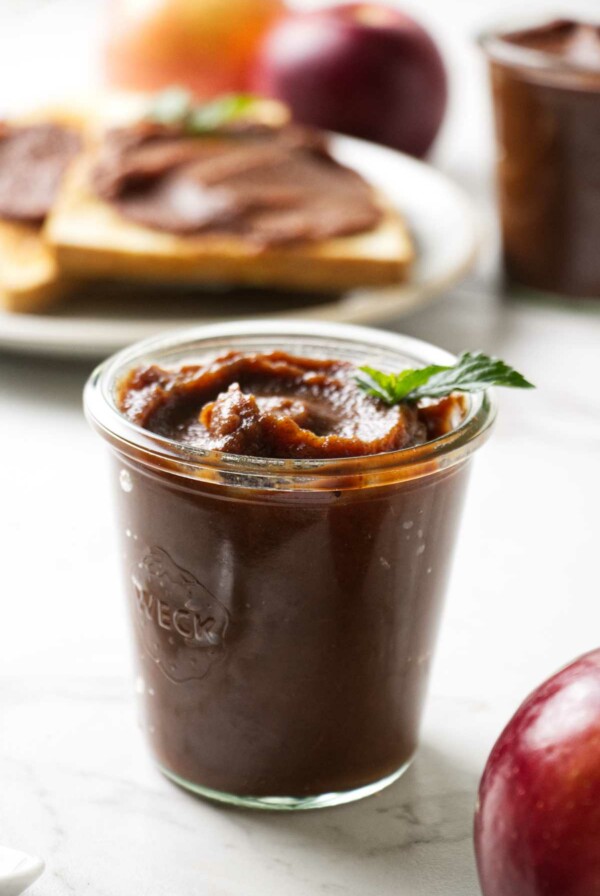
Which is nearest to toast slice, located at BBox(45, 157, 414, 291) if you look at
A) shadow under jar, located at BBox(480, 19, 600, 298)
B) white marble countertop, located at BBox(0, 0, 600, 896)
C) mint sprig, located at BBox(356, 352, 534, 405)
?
white marble countertop, located at BBox(0, 0, 600, 896)

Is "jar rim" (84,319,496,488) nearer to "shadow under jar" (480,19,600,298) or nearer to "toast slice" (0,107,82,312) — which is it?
"toast slice" (0,107,82,312)

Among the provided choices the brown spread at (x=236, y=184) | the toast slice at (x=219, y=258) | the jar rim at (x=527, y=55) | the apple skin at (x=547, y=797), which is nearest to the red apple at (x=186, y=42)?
the brown spread at (x=236, y=184)

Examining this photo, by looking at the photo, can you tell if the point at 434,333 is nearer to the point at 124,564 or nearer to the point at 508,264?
the point at 508,264

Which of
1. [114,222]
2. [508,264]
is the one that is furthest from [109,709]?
[508,264]

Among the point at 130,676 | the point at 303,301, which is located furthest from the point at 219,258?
the point at 130,676

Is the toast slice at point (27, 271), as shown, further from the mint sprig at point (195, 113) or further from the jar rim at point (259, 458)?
the jar rim at point (259, 458)
